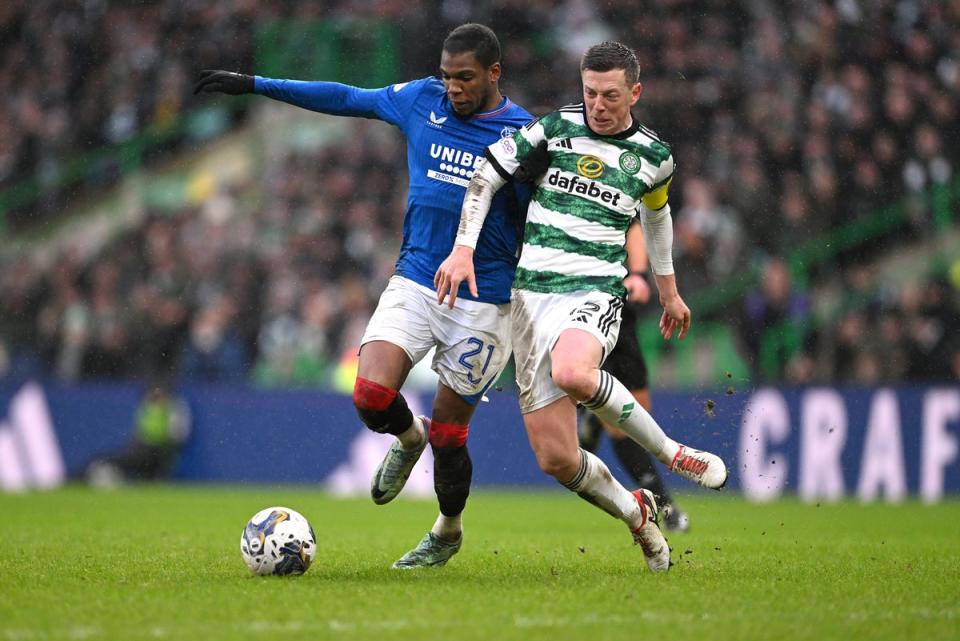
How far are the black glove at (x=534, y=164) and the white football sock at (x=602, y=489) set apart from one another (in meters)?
1.28

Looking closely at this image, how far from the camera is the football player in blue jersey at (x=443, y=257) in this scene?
255 inches

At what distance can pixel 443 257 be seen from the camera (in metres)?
6.60

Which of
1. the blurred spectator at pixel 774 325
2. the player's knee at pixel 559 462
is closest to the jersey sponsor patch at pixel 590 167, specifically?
the player's knee at pixel 559 462

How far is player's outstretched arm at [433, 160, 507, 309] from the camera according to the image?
6.00 metres

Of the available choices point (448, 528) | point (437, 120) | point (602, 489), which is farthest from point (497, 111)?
point (448, 528)

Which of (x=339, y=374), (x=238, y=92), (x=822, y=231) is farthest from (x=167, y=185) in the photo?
(x=238, y=92)

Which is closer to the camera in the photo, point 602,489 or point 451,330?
point 602,489

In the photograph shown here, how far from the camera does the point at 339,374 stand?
639 inches

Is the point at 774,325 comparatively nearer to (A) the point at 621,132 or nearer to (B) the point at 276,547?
(A) the point at 621,132

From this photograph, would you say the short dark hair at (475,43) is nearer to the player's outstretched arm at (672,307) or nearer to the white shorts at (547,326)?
the white shorts at (547,326)

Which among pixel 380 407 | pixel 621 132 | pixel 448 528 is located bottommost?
pixel 448 528

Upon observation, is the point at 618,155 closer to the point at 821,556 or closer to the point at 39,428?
the point at 821,556

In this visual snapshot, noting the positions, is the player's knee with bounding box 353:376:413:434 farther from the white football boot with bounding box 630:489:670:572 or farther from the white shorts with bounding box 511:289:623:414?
the white football boot with bounding box 630:489:670:572

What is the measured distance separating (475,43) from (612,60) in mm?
678
